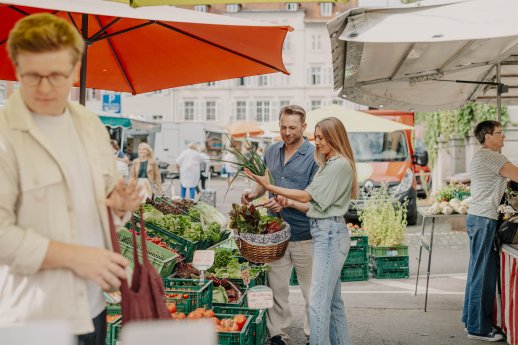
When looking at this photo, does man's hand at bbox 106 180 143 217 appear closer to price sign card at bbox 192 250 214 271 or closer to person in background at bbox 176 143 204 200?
price sign card at bbox 192 250 214 271

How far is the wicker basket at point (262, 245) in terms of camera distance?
449cm

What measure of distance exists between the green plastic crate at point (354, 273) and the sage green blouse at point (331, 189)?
4119 millimetres

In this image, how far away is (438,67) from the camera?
5703 mm

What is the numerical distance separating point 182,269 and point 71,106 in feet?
10.8

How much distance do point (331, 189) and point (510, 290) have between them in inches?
88.2

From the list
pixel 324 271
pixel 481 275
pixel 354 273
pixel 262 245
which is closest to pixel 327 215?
pixel 324 271

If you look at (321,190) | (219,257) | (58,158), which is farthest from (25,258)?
(219,257)

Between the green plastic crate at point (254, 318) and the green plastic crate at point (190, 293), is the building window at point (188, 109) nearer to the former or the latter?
the green plastic crate at point (190, 293)

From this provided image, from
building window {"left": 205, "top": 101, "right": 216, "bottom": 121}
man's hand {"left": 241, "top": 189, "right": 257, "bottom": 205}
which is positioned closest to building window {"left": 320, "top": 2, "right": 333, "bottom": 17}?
building window {"left": 205, "top": 101, "right": 216, "bottom": 121}

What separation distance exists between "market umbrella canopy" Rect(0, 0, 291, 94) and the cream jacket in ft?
5.53

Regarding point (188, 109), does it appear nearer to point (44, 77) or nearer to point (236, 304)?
point (236, 304)

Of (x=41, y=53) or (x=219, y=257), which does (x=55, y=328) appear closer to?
(x=41, y=53)

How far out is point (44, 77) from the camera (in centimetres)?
180

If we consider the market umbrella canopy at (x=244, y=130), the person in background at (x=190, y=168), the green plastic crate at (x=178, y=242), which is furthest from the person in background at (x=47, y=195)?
the market umbrella canopy at (x=244, y=130)
